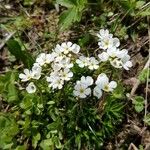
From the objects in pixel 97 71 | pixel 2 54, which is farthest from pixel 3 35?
pixel 97 71

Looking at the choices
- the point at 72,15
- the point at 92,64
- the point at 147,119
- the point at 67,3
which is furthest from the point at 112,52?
the point at 67,3

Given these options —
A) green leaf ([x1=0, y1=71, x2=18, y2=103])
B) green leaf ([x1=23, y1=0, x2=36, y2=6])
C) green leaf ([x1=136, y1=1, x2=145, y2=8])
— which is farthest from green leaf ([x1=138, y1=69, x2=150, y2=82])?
green leaf ([x1=23, y1=0, x2=36, y2=6])

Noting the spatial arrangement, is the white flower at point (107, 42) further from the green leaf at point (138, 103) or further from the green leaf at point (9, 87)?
the green leaf at point (9, 87)

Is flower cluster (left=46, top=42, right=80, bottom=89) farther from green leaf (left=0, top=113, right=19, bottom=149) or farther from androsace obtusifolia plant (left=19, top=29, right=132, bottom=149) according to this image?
green leaf (left=0, top=113, right=19, bottom=149)

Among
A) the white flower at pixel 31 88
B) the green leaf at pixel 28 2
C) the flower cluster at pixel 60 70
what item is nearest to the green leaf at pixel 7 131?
the white flower at pixel 31 88

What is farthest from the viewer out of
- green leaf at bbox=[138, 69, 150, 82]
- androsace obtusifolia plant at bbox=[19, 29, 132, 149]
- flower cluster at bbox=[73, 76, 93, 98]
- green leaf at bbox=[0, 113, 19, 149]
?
green leaf at bbox=[138, 69, 150, 82]

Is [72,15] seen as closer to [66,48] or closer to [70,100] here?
[66,48]

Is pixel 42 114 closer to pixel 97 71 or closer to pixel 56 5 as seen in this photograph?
pixel 97 71
